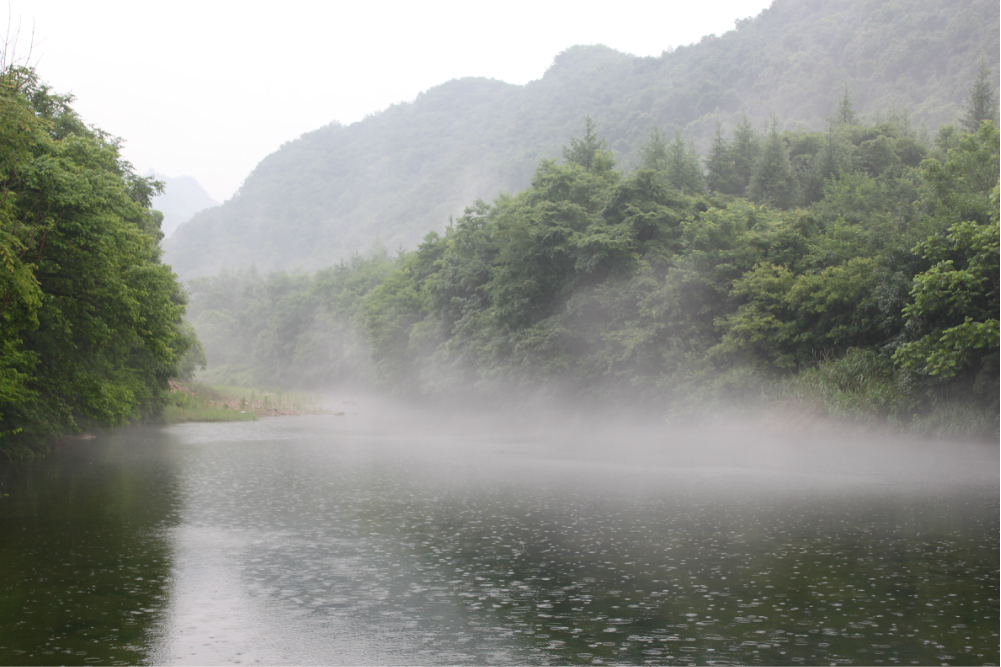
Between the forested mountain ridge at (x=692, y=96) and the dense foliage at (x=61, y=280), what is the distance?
75.6m

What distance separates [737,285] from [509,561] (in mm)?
26903

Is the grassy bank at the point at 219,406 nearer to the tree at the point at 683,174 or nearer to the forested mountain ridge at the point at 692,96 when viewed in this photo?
the tree at the point at 683,174

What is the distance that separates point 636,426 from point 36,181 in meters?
34.5

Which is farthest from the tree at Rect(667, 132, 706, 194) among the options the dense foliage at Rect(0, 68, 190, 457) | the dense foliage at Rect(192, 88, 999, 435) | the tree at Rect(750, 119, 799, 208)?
the dense foliage at Rect(0, 68, 190, 457)

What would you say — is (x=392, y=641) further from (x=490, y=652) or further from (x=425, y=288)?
(x=425, y=288)

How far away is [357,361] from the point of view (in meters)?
96.2

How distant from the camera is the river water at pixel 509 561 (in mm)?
10875

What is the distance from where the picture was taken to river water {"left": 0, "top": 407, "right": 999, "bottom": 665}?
10.9 meters

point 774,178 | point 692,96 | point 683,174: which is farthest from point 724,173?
point 692,96

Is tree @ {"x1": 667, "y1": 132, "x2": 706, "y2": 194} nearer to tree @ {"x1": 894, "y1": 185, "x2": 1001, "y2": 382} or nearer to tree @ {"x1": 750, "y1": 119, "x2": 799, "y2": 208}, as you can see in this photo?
tree @ {"x1": 750, "y1": 119, "x2": 799, "y2": 208}

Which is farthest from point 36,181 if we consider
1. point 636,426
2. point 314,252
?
point 314,252

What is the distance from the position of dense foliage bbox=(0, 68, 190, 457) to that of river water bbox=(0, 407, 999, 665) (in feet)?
9.34

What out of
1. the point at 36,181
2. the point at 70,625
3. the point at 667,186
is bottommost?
the point at 70,625

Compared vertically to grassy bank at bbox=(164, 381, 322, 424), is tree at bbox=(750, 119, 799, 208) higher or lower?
higher
